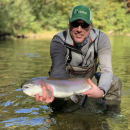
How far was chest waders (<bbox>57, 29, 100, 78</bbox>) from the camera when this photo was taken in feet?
10.9

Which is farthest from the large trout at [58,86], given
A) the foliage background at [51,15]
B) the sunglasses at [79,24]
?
the foliage background at [51,15]

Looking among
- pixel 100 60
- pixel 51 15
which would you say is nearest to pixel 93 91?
pixel 100 60

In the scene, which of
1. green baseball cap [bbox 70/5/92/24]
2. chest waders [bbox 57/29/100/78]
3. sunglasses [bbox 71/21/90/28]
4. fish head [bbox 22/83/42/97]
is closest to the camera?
fish head [bbox 22/83/42/97]

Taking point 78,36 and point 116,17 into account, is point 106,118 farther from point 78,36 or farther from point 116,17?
point 116,17

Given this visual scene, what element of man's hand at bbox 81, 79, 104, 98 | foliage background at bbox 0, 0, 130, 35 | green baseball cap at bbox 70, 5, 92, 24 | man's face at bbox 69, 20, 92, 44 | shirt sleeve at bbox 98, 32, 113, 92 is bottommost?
man's hand at bbox 81, 79, 104, 98

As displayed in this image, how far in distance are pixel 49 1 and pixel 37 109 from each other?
32919 mm

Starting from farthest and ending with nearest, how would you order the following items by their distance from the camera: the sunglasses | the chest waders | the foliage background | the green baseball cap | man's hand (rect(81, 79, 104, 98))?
1. the foliage background
2. the chest waders
3. the sunglasses
4. the green baseball cap
5. man's hand (rect(81, 79, 104, 98))

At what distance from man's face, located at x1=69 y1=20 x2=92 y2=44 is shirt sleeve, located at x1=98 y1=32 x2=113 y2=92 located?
273mm

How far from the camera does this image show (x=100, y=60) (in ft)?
10.6

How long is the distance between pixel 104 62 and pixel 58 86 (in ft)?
2.87

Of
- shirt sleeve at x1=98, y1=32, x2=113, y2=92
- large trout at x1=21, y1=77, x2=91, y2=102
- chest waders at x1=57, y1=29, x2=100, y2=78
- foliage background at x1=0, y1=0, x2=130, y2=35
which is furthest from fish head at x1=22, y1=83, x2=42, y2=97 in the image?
foliage background at x1=0, y1=0, x2=130, y2=35

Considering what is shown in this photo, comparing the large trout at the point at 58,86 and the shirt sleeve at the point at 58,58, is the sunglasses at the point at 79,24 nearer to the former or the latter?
the shirt sleeve at the point at 58,58

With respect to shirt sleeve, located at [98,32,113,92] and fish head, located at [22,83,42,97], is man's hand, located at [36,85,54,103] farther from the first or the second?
shirt sleeve, located at [98,32,113,92]

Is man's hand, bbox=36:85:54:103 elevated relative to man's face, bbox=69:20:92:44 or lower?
lower
